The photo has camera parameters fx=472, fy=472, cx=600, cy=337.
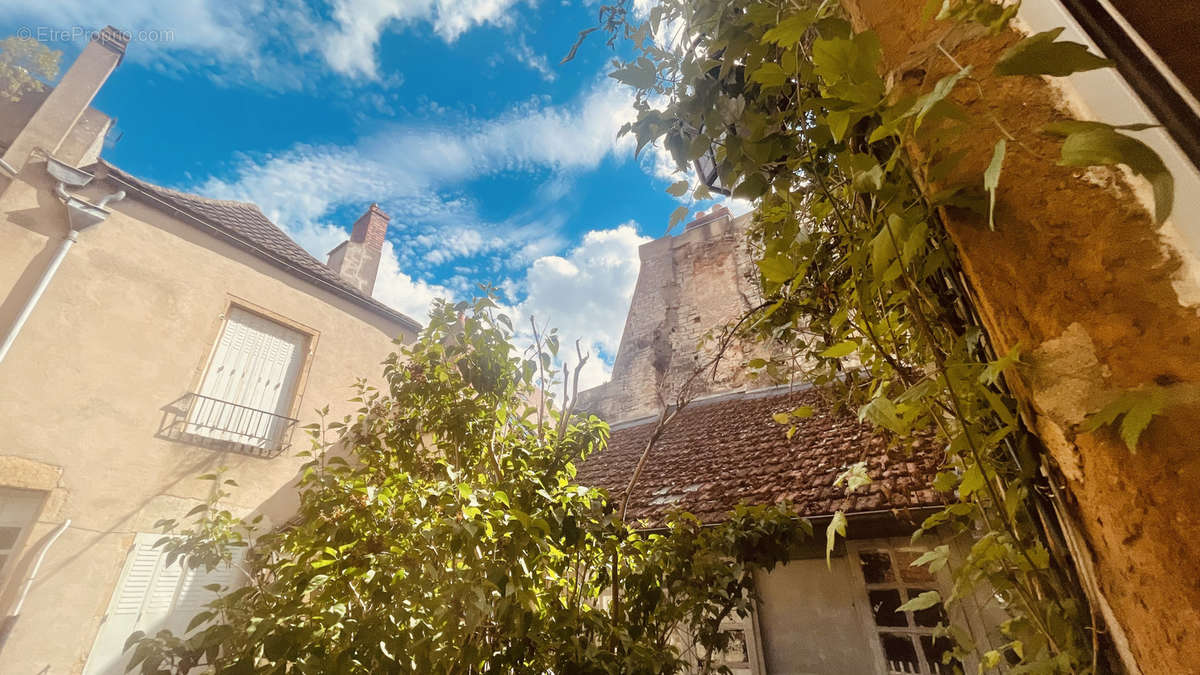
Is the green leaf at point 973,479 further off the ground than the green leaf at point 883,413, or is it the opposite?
the green leaf at point 883,413

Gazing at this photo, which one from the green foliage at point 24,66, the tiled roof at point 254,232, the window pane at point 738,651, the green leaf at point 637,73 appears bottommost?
the window pane at point 738,651

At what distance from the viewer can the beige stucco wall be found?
5.33 metres

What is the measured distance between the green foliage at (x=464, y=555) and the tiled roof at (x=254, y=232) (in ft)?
22.2

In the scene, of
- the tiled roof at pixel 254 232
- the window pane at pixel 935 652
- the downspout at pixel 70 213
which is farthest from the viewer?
the tiled roof at pixel 254 232

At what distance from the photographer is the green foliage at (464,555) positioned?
65.8 inches

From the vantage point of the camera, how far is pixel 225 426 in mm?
7105

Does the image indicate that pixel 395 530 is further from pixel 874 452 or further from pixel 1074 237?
pixel 874 452

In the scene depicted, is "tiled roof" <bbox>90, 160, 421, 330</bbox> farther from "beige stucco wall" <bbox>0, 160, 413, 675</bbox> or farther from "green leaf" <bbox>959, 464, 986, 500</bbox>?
"green leaf" <bbox>959, 464, 986, 500</bbox>

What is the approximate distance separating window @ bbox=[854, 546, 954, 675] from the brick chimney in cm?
1034

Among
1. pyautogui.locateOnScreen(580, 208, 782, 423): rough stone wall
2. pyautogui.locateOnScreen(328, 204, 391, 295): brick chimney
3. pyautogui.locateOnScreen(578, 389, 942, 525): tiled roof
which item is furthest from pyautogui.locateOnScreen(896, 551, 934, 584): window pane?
pyautogui.locateOnScreen(328, 204, 391, 295): brick chimney

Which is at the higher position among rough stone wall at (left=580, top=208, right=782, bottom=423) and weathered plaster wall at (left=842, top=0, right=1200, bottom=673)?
rough stone wall at (left=580, top=208, right=782, bottom=423)

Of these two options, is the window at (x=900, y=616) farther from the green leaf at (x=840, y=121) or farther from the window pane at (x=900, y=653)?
the green leaf at (x=840, y=121)

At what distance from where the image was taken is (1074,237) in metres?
0.61

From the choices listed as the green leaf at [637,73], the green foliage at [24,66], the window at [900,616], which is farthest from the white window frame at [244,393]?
the window at [900,616]
